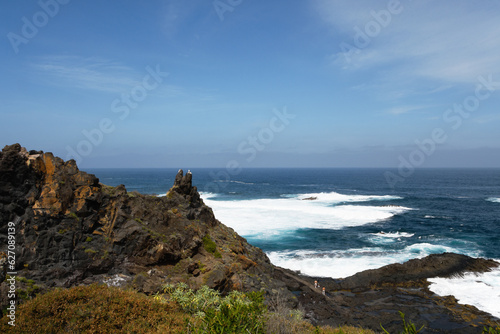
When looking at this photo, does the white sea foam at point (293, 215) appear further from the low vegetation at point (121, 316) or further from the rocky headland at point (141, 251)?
the low vegetation at point (121, 316)

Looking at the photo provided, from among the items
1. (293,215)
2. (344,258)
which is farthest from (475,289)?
(293,215)

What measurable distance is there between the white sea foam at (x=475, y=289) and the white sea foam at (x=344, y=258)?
17.9 ft

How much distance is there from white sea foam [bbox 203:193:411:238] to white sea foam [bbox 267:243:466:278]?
29.2 ft

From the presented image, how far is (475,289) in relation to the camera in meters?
24.5

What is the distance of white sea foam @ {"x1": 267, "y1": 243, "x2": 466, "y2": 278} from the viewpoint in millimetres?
29094

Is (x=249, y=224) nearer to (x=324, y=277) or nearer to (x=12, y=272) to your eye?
(x=324, y=277)

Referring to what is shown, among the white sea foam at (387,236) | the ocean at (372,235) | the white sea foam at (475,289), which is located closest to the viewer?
the white sea foam at (475,289)

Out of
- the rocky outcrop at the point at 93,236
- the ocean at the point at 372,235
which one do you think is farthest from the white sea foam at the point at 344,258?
the rocky outcrop at the point at 93,236

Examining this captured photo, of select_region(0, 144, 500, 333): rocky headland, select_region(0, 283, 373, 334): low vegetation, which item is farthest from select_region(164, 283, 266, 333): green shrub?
select_region(0, 144, 500, 333): rocky headland

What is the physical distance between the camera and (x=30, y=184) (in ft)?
45.6

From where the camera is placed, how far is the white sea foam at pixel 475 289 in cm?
2189

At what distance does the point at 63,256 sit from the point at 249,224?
35.7m

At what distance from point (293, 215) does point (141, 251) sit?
42.8 meters

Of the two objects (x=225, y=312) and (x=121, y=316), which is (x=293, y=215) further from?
(x=225, y=312)
